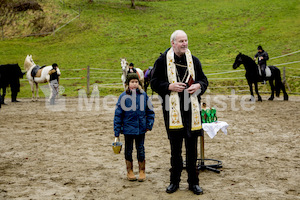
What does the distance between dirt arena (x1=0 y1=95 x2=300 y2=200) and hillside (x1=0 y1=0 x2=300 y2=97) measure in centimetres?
1061

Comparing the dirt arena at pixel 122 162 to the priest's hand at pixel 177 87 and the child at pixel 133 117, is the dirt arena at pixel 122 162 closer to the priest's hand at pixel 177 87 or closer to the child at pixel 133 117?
the child at pixel 133 117

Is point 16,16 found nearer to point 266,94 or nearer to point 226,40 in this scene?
point 226,40

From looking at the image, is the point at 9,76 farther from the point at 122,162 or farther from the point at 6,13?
the point at 6,13

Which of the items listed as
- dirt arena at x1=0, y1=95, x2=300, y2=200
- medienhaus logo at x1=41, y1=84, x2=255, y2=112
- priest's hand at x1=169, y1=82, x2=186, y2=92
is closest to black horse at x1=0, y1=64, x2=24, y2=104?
medienhaus logo at x1=41, y1=84, x2=255, y2=112

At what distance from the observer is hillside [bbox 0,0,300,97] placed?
24.5 m

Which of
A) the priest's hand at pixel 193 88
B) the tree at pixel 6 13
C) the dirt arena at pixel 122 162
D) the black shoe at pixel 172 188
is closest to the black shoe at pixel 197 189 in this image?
the dirt arena at pixel 122 162

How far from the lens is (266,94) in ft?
58.8

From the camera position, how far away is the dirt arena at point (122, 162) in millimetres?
4281

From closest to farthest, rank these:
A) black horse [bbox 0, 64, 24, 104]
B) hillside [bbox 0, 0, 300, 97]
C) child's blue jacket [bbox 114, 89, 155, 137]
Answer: child's blue jacket [bbox 114, 89, 155, 137] → black horse [bbox 0, 64, 24, 104] → hillside [bbox 0, 0, 300, 97]

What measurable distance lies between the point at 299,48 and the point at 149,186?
956 inches

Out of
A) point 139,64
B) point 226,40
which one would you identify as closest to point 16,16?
point 139,64

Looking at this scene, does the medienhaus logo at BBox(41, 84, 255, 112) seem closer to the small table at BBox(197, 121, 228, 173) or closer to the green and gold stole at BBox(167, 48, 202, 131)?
the green and gold stole at BBox(167, 48, 202, 131)

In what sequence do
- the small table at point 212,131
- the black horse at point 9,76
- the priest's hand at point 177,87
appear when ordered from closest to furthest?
the priest's hand at point 177,87
the small table at point 212,131
the black horse at point 9,76

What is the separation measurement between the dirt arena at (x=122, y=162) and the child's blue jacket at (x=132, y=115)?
2.59ft
